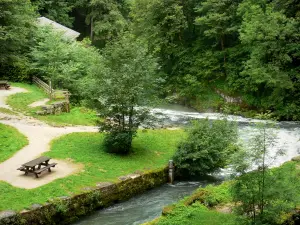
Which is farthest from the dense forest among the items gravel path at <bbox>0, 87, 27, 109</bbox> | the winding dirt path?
the winding dirt path

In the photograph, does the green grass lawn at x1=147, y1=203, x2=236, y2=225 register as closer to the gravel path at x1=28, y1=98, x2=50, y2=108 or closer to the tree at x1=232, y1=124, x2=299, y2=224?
the tree at x1=232, y1=124, x2=299, y2=224

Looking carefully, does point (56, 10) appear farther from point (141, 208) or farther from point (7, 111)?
point (141, 208)

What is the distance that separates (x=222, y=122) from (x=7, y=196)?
11690 mm

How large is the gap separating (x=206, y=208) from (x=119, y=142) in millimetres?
7496

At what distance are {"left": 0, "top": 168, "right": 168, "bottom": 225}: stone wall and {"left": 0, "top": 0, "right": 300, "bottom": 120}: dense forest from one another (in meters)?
9.80

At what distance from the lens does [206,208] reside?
52.6 feet

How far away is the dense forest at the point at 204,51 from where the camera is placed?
3309cm

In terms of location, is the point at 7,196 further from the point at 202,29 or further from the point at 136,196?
the point at 202,29

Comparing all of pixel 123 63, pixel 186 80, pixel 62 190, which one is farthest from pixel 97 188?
pixel 186 80

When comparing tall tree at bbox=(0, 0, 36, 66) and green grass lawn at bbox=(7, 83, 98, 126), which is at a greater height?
tall tree at bbox=(0, 0, 36, 66)

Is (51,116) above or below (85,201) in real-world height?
above

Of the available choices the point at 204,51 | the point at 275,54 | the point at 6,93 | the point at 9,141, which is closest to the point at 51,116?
the point at 9,141

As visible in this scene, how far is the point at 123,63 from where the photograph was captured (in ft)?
73.8

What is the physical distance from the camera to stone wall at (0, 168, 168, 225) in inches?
615
